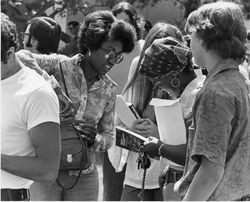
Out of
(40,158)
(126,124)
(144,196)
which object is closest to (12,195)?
(40,158)

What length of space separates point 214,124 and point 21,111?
2.48 feet

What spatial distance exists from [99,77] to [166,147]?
931 millimetres

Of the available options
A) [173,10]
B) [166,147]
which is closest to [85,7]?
[173,10]

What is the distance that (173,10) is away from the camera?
17.0 metres

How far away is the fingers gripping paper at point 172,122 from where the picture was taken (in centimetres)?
259

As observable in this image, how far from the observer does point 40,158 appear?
2.27m

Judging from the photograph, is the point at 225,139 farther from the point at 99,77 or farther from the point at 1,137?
the point at 99,77

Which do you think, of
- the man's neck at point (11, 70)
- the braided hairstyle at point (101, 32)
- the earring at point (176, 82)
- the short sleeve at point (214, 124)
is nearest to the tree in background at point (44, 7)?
the braided hairstyle at point (101, 32)

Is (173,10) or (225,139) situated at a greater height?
(225,139)

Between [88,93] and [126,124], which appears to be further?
[88,93]

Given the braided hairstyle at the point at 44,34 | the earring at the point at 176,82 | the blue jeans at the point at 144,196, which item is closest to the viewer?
the earring at the point at 176,82

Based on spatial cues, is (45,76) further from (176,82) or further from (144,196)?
(144,196)

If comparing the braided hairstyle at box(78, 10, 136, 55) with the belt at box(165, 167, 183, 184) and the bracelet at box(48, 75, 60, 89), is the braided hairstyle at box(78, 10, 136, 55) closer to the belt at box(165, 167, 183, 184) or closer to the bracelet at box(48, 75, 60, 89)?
the bracelet at box(48, 75, 60, 89)

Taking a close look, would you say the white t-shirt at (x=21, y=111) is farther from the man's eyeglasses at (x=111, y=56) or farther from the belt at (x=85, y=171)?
the man's eyeglasses at (x=111, y=56)
